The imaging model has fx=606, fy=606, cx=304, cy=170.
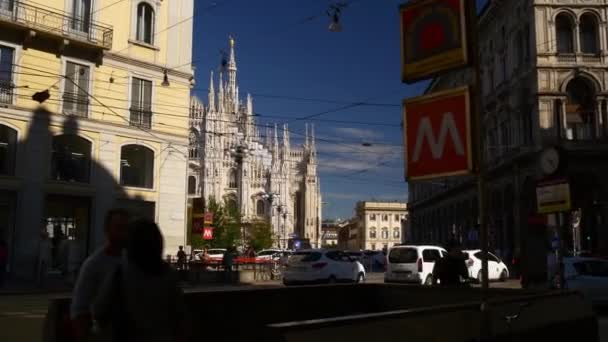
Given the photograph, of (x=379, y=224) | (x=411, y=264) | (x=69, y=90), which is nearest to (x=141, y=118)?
(x=69, y=90)

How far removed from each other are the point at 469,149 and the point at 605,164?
1370 inches

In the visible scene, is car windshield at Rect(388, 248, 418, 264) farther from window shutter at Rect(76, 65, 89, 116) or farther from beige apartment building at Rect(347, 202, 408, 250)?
beige apartment building at Rect(347, 202, 408, 250)

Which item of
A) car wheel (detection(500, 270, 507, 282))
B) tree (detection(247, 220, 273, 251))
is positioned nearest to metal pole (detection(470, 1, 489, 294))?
car wheel (detection(500, 270, 507, 282))

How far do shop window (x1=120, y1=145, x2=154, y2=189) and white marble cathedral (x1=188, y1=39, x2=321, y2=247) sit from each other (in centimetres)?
7004

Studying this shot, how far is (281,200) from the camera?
12012 centimetres

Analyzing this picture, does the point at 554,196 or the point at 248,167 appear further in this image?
the point at 248,167

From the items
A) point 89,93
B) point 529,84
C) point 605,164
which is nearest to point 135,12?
point 89,93

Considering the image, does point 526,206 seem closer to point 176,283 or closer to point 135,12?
point 135,12

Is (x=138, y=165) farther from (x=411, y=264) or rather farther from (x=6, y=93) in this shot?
(x=411, y=264)

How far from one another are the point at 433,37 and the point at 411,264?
737 inches

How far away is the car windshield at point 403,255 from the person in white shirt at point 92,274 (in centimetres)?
1964

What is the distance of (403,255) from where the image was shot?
23.3 metres

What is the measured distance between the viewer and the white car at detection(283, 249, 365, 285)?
24.2 m

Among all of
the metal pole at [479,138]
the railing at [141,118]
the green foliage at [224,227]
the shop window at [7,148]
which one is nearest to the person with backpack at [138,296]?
the metal pole at [479,138]
